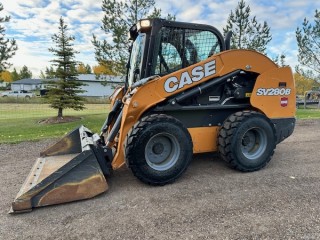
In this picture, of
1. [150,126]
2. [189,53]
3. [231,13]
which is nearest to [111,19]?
[231,13]

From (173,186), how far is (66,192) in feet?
4.82

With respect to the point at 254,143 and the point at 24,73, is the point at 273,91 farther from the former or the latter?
the point at 24,73

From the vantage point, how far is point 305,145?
21.3 feet

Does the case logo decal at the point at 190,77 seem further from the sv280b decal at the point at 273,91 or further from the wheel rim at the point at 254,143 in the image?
the wheel rim at the point at 254,143

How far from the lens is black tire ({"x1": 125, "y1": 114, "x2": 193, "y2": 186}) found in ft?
12.7

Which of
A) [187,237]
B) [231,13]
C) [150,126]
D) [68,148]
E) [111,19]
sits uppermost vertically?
[231,13]

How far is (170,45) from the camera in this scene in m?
4.67

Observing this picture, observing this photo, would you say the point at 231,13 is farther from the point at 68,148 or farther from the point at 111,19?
the point at 68,148

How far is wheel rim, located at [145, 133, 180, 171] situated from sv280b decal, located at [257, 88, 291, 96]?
180cm

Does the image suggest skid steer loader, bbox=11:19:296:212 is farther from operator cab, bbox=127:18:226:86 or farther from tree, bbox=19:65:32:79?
tree, bbox=19:65:32:79

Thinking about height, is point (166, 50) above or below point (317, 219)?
above

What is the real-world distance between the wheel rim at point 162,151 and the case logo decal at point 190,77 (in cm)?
73

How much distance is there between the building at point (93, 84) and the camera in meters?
17.6

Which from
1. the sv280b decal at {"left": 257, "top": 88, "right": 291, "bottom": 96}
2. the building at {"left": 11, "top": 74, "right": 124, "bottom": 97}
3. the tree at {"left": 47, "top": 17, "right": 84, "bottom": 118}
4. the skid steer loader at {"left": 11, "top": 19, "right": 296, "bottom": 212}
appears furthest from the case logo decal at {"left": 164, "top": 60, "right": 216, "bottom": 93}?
the tree at {"left": 47, "top": 17, "right": 84, "bottom": 118}
